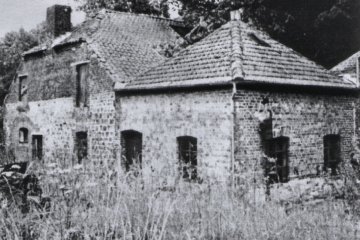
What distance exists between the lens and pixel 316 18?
70.0 feet

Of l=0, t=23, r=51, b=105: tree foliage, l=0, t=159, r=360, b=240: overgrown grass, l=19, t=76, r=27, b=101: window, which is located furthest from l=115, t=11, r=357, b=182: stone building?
l=0, t=23, r=51, b=105: tree foliage

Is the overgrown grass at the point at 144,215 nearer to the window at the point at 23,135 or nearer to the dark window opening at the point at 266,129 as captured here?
the dark window opening at the point at 266,129

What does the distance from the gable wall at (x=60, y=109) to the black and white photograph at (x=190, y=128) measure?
0.07 meters

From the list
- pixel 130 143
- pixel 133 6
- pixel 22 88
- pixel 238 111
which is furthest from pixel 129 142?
pixel 133 6

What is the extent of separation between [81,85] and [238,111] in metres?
7.52

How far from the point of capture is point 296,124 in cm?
1309

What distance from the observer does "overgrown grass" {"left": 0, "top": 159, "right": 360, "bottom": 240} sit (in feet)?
15.9

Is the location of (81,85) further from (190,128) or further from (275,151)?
(275,151)

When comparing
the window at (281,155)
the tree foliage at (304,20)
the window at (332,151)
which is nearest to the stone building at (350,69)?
the window at (332,151)

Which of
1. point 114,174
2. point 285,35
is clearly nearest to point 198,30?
point 285,35

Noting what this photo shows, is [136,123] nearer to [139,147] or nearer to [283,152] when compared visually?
[139,147]

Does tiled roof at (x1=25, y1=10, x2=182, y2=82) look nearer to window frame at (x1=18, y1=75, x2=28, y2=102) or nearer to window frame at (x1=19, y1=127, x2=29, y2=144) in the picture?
window frame at (x1=18, y1=75, x2=28, y2=102)

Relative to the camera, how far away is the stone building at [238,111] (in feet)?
38.7

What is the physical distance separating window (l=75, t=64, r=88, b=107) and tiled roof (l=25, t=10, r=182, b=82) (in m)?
1.06
